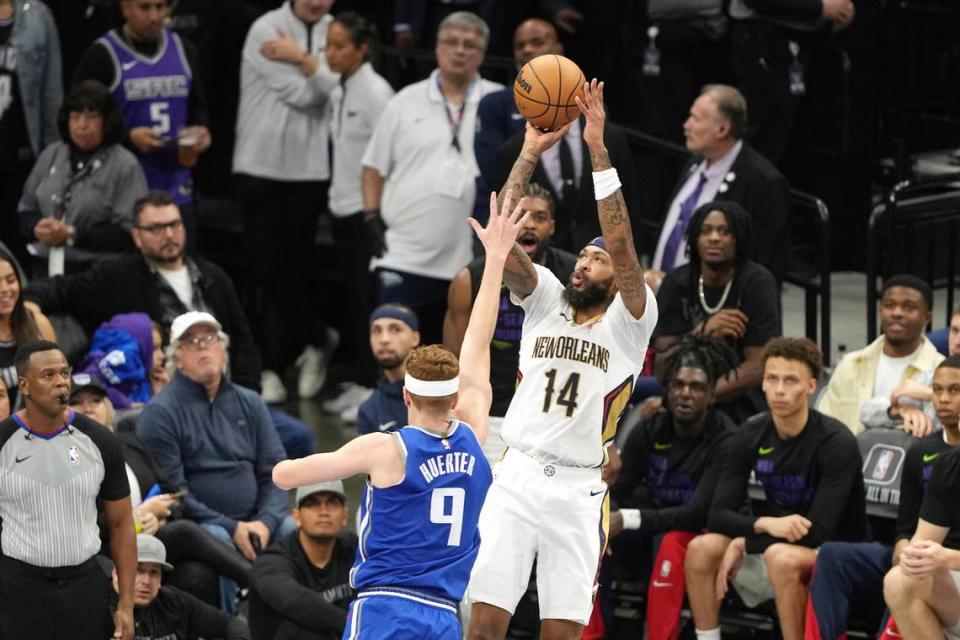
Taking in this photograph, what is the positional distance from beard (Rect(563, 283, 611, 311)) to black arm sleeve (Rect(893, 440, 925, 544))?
177 cm

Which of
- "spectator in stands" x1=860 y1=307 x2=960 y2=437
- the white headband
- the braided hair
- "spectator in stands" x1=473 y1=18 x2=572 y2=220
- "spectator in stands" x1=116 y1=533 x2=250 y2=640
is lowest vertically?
"spectator in stands" x1=116 y1=533 x2=250 y2=640

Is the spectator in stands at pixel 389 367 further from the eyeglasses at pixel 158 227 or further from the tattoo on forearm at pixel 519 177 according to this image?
the tattoo on forearm at pixel 519 177

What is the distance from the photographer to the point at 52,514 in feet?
27.8

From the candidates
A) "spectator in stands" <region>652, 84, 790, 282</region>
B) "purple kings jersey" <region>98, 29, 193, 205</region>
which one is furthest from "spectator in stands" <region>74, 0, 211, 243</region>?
"spectator in stands" <region>652, 84, 790, 282</region>

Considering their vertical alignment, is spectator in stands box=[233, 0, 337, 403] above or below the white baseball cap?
above

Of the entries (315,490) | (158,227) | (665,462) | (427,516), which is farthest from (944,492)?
(158,227)

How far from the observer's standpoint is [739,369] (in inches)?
397

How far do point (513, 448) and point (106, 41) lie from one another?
4987mm

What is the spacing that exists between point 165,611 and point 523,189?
9.06ft

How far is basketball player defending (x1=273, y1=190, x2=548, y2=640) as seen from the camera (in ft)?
23.5

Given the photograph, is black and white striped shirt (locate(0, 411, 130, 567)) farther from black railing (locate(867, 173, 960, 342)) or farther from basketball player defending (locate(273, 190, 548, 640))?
black railing (locate(867, 173, 960, 342))

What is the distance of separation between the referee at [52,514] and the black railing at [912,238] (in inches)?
182

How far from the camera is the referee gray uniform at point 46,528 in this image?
27.7ft

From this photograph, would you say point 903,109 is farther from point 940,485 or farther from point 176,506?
point 176,506
